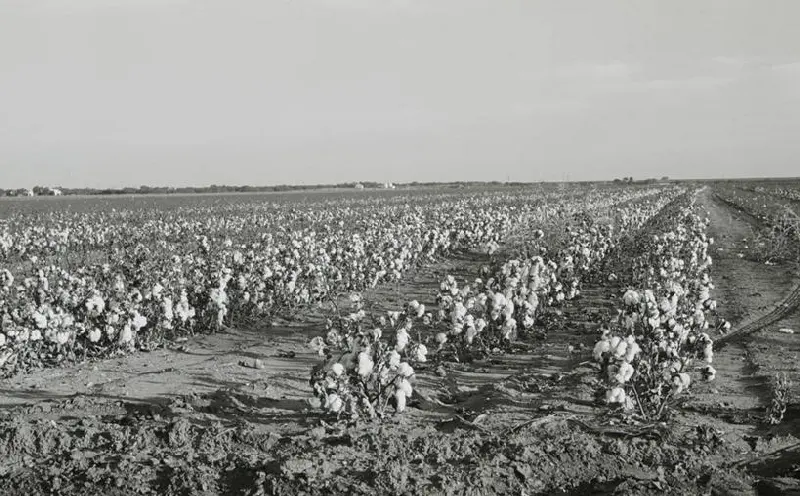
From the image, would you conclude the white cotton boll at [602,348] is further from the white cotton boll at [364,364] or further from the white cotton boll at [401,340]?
the white cotton boll at [364,364]

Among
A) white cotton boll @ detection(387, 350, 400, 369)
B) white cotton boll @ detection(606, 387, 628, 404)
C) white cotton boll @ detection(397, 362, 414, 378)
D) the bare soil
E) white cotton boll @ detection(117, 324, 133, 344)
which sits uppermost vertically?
white cotton boll @ detection(387, 350, 400, 369)

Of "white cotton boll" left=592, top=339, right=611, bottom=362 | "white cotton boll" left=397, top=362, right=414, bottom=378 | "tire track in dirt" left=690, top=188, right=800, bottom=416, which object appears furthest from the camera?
"tire track in dirt" left=690, top=188, right=800, bottom=416

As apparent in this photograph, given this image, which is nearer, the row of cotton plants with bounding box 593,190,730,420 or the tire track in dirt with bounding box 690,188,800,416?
the row of cotton plants with bounding box 593,190,730,420

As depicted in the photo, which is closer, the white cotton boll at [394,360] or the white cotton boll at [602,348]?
the white cotton boll at [602,348]

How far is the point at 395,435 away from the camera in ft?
19.9

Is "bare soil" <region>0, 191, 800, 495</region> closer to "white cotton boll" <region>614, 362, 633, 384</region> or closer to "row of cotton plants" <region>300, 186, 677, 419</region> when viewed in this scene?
"row of cotton plants" <region>300, 186, 677, 419</region>

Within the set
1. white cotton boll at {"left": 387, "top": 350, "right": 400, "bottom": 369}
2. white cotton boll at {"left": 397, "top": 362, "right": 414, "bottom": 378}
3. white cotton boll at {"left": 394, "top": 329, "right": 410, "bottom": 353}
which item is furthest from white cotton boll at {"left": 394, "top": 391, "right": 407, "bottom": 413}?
white cotton boll at {"left": 394, "top": 329, "right": 410, "bottom": 353}

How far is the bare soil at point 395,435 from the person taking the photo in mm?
5277

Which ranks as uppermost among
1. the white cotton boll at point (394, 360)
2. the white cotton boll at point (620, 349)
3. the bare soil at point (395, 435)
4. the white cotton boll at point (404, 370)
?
the white cotton boll at point (620, 349)

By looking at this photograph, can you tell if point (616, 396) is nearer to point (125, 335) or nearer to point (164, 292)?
point (125, 335)

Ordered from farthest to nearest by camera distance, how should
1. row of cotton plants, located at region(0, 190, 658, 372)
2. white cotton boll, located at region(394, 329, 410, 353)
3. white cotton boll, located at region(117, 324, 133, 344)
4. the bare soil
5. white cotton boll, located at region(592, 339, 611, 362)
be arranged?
white cotton boll, located at region(117, 324, 133, 344), row of cotton plants, located at region(0, 190, 658, 372), white cotton boll, located at region(394, 329, 410, 353), white cotton boll, located at region(592, 339, 611, 362), the bare soil

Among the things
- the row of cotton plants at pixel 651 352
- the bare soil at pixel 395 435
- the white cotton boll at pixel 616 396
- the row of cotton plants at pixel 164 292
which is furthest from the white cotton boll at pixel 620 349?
the row of cotton plants at pixel 164 292

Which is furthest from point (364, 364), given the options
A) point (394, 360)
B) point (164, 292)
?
point (164, 292)

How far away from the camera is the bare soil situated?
5.28m
